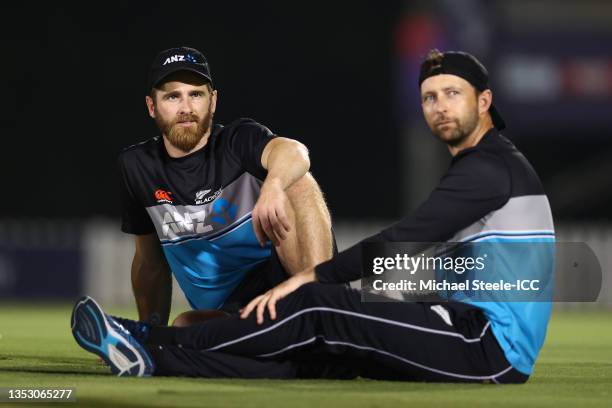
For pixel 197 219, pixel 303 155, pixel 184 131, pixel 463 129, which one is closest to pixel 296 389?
pixel 463 129

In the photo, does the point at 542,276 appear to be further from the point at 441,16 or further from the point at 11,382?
the point at 441,16

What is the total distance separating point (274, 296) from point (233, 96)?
22.8 metres

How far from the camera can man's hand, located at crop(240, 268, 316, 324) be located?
598cm

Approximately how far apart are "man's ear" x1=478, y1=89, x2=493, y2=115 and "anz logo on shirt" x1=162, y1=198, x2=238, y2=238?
1.85m

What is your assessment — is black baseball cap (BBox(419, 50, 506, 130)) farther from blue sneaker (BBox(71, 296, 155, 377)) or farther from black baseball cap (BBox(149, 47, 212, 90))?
blue sneaker (BBox(71, 296, 155, 377))

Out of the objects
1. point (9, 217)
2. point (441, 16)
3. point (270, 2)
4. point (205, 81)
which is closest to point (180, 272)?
point (205, 81)

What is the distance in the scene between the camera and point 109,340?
6.09 m

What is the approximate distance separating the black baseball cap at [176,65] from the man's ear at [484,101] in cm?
175

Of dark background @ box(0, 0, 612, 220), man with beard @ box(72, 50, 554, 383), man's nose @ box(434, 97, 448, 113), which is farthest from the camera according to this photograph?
dark background @ box(0, 0, 612, 220)

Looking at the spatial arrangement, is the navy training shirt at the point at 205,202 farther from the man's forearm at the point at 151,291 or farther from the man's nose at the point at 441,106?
the man's nose at the point at 441,106

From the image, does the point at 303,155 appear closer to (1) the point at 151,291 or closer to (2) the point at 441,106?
(2) the point at 441,106

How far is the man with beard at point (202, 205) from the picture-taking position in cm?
718

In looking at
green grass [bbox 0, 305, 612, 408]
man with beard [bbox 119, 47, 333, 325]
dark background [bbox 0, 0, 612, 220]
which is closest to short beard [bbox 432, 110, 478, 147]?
man with beard [bbox 119, 47, 333, 325]

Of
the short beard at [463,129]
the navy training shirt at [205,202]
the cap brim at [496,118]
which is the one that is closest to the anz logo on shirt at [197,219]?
the navy training shirt at [205,202]
